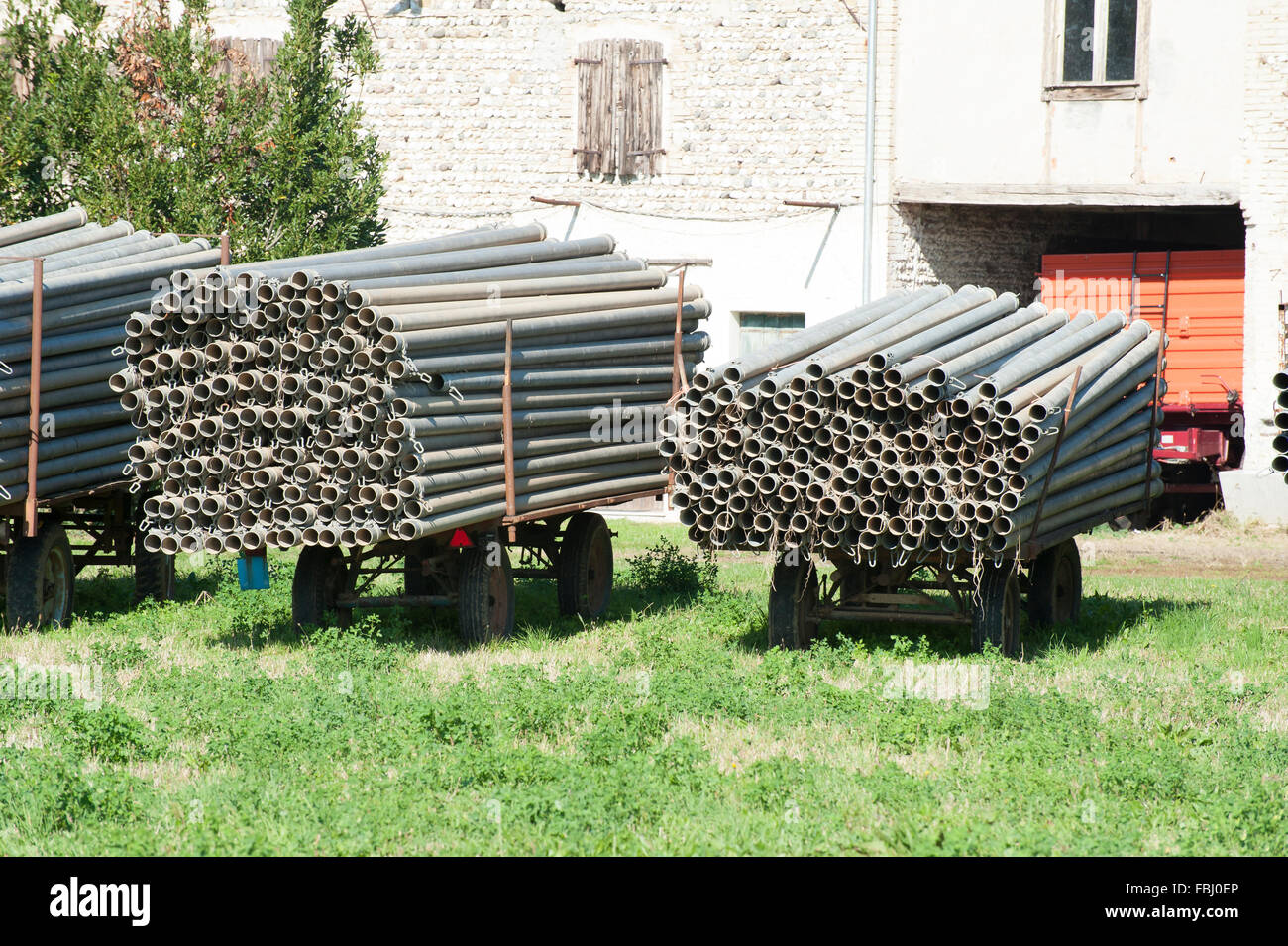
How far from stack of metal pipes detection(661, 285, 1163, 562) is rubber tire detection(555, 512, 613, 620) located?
237cm

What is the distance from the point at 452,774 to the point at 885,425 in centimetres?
404

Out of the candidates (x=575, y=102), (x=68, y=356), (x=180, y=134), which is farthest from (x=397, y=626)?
(x=575, y=102)

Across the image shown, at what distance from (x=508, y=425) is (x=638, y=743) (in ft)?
12.1

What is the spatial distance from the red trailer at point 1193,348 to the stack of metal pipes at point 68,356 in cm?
1294

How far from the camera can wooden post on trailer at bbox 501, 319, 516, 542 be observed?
454 inches

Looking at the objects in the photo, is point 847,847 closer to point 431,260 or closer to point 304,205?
point 431,260

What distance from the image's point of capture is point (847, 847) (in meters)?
6.68

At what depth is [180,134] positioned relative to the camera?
67.1ft

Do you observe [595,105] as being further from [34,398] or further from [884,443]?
[884,443]

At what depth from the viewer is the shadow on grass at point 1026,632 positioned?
11.6 meters

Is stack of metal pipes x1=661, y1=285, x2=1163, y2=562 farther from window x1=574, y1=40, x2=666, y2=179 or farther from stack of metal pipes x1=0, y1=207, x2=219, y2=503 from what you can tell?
window x1=574, y1=40, x2=666, y2=179

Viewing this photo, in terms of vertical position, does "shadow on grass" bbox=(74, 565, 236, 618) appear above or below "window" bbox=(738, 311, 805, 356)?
below

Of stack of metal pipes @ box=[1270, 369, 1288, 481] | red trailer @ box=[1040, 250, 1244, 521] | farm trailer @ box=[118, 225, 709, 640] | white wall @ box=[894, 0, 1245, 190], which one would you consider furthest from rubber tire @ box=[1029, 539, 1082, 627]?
white wall @ box=[894, 0, 1245, 190]

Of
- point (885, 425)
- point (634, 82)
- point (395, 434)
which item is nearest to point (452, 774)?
point (395, 434)
